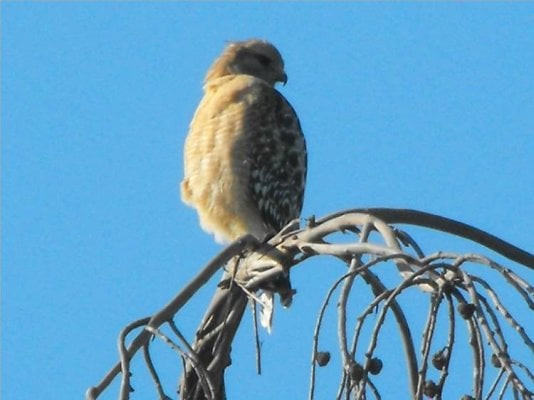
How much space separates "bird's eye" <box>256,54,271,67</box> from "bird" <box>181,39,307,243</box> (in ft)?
1.96

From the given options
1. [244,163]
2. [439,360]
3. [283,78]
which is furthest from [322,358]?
[283,78]

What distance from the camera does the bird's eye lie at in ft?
27.1

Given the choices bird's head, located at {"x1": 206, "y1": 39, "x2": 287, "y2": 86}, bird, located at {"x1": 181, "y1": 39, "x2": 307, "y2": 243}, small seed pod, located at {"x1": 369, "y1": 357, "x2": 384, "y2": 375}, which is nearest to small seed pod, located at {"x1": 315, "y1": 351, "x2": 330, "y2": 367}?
small seed pod, located at {"x1": 369, "y1": 357, "x2": 384, "y2": 375}

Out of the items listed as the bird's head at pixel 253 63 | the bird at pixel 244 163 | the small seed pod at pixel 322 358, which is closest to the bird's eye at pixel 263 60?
the bird's head at pixel 253 63

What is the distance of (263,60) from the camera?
828cm

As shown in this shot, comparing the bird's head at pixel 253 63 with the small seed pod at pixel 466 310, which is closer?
the small seed pod at pixel 466 310

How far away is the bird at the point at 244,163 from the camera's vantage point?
23.1 ft

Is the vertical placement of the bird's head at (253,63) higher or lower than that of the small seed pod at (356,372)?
higher

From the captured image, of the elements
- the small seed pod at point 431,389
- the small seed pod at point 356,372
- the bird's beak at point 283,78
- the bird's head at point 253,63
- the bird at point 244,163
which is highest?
the bird's head at point 253,63

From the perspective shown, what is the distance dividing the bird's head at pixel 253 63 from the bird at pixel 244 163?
0.53 m

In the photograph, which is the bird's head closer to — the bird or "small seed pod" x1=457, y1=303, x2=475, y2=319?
the bird

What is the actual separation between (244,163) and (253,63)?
1.33 metres

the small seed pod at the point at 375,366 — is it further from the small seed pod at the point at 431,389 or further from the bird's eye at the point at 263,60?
the bird's eye at the point at 263,60

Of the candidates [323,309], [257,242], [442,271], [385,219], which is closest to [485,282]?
[442,271]
